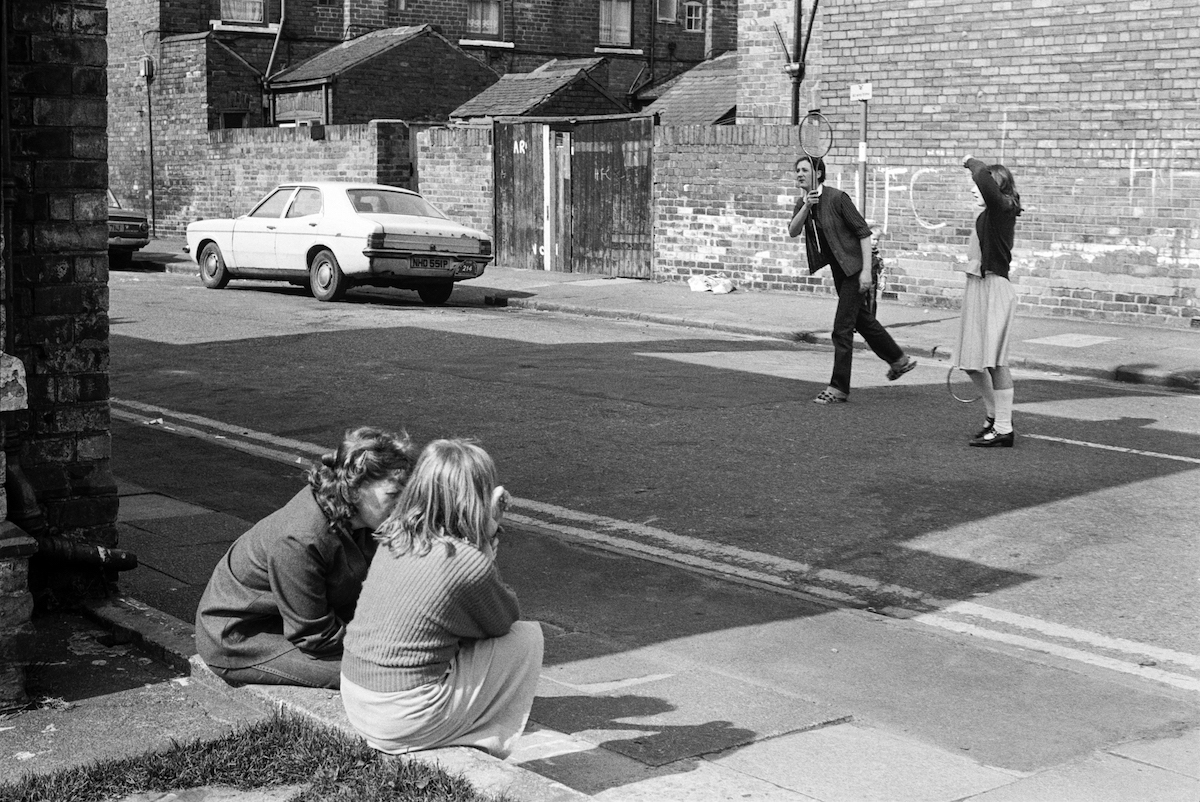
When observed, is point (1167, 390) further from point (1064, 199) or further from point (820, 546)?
point (820, 546)

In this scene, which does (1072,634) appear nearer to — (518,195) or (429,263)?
(429,263)

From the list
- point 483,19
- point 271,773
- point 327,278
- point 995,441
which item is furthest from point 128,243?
point 271,773

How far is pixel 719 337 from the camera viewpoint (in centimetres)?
1638

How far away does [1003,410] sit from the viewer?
959cm

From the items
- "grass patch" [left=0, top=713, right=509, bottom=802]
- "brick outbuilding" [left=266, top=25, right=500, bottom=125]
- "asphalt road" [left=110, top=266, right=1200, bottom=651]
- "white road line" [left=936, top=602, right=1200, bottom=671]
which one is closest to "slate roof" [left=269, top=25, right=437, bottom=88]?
"brick outbuilding" [left=266, top=25, right=500, bottom=125]

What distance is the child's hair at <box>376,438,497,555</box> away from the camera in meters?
4.14

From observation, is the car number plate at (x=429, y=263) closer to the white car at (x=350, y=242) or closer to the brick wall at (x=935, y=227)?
the white car at (x=350, y=242)

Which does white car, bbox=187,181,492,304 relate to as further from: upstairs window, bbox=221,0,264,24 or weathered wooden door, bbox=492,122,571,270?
upstairs window, bbox=221,0,264,24

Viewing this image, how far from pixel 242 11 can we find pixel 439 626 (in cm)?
3223

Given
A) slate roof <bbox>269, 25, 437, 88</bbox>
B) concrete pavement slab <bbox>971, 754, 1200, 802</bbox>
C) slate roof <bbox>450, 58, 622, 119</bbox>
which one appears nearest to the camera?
concrete pavement slab <bbox>971, 754, 1200, 802</bbox>

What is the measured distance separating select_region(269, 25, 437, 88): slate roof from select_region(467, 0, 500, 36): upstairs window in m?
2.70

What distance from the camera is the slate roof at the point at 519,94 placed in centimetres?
2867

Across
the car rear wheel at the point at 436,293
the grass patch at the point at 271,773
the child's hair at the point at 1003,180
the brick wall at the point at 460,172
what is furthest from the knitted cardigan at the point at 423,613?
the brick wall at the point at 460,172

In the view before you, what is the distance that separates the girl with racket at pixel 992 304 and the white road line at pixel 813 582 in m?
3.02
